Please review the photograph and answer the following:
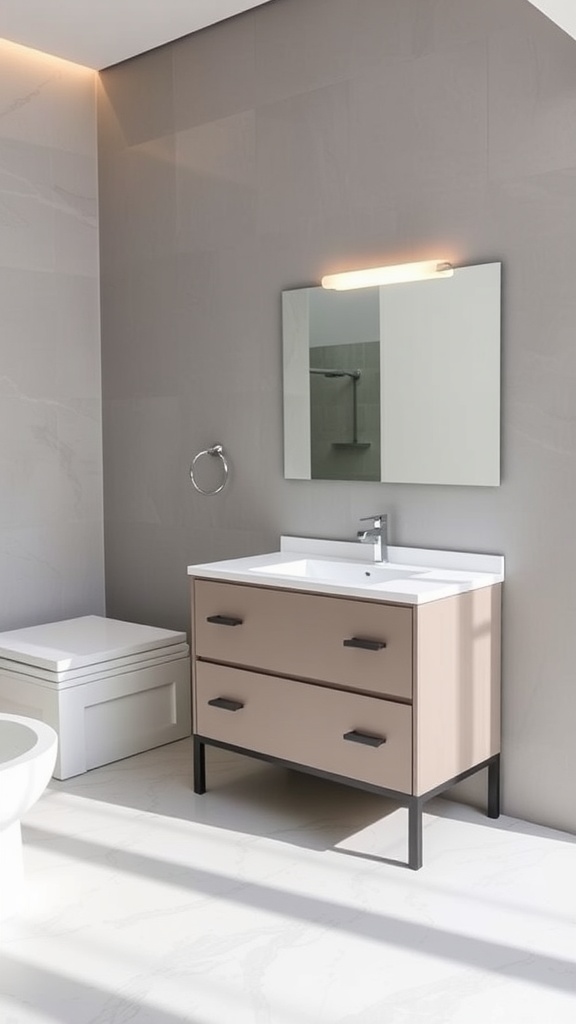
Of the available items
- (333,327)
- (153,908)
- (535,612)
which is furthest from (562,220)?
(153,908)

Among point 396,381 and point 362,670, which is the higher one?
point 396,381

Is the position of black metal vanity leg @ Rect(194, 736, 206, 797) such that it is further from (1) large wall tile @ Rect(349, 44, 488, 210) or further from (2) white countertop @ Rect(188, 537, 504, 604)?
(1) large wall tile @ Rect(349, 44, 488, 210)

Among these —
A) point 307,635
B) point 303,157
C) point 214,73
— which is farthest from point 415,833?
point 214,73

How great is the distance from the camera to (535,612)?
2855 millimetres

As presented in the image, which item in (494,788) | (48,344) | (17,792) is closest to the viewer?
(17,792)

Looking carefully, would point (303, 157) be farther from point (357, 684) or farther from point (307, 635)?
point (357, 684)

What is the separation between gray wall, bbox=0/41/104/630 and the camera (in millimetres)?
3797

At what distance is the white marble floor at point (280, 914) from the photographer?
202 cm

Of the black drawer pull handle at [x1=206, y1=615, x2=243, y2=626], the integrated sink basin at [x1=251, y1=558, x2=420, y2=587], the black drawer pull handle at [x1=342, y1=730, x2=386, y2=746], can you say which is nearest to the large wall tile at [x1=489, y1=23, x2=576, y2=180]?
the integrated sink basin at [x1=251, y1=558, x2=420, y2=587]

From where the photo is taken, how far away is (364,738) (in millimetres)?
2668

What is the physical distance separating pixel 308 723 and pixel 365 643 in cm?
34

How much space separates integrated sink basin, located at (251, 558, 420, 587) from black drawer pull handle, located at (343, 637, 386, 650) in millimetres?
261

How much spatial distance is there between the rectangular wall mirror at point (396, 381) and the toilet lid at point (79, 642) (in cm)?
81

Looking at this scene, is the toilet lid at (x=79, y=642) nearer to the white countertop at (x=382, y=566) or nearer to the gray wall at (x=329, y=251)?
the gray wall at (x=329, y=251)
